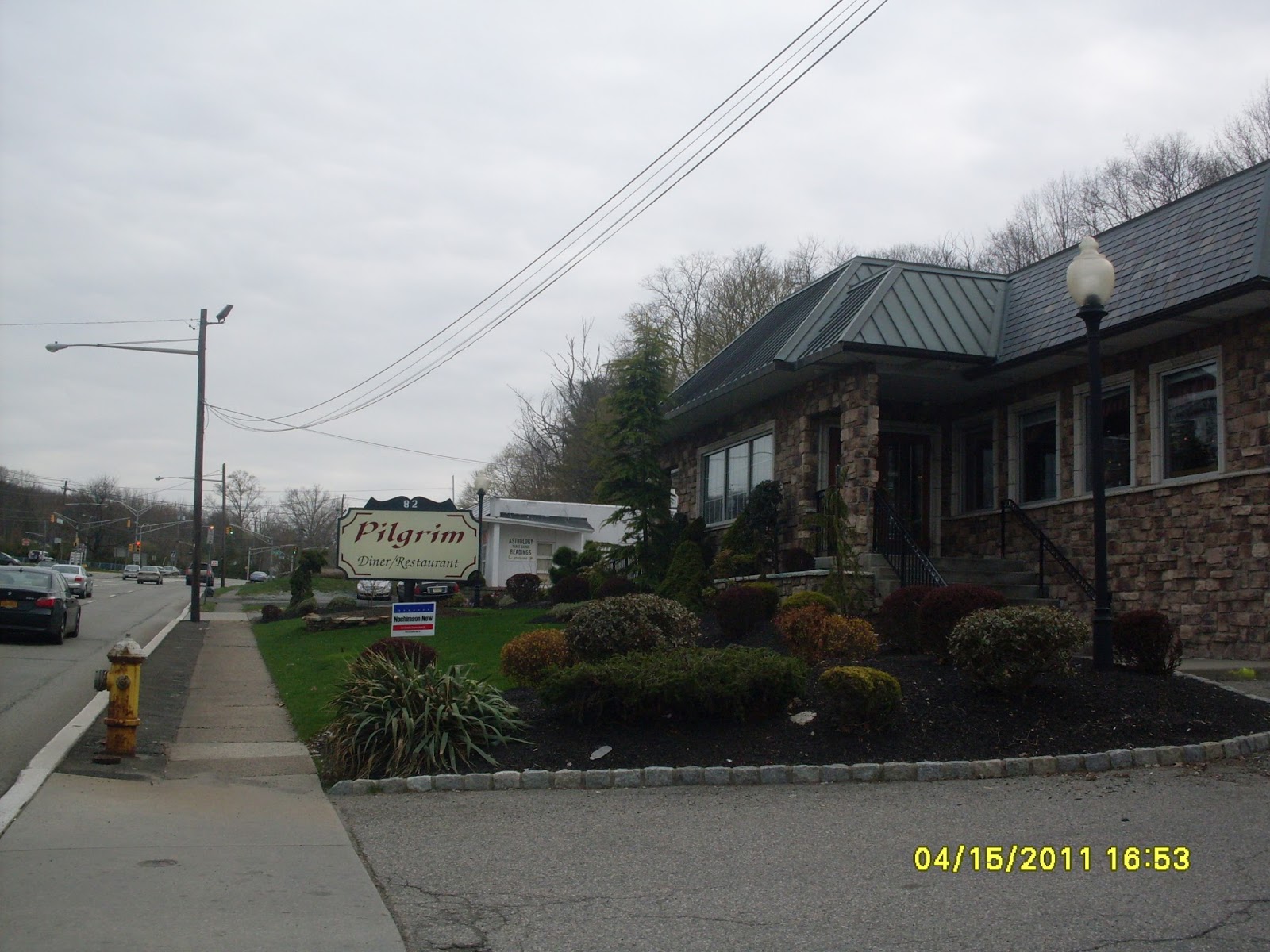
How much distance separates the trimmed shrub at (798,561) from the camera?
1689 centimetres

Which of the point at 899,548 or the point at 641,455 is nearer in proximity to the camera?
the point at 899,548

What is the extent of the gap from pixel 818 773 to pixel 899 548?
7798 mm

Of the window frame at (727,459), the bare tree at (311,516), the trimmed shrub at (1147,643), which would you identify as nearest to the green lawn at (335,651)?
the window frame at (727,459)

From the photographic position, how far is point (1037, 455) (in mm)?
16719

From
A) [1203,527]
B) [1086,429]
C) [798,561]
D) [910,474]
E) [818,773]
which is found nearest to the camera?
[818,773]

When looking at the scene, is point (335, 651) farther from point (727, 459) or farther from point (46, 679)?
point (727, 459)

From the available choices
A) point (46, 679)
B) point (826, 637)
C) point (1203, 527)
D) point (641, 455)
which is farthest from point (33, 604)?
point (1203, 527)

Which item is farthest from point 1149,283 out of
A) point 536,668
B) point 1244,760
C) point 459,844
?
point 459,844

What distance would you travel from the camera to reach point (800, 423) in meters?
18.2

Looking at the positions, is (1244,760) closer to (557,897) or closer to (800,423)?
(557,897)

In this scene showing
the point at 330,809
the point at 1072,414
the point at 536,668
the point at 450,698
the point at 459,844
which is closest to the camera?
the point at 459,844

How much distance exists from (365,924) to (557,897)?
978 mm

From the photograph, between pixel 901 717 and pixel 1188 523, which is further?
pixel 1188 523

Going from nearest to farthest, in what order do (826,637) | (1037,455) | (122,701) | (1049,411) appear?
(122,701)
(826,637)
(1049,411)
(1037,455)
